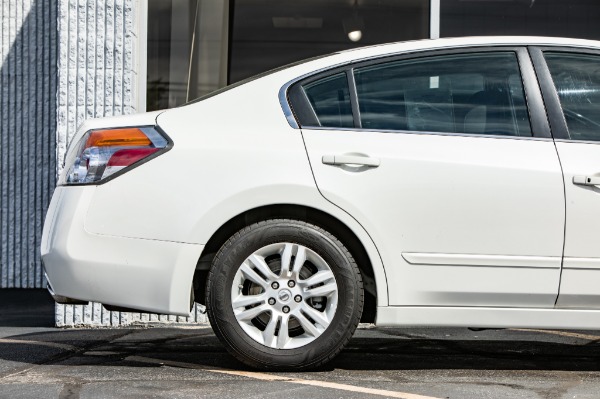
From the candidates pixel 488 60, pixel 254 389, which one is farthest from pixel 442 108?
pixel 254 389

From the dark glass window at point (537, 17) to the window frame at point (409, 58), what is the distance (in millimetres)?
3470

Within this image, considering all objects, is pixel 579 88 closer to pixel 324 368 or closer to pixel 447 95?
pixel 447 95

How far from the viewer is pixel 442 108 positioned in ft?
17.8

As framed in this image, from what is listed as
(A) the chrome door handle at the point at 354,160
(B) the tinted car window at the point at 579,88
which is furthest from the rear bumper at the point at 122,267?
(B) the tinted car window at the point at 579,88

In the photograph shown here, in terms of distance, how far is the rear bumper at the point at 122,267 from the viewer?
5.21m

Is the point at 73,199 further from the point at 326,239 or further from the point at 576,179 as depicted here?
the point at 576,179

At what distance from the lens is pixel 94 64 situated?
26.5 feet

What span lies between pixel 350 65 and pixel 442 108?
460 mm

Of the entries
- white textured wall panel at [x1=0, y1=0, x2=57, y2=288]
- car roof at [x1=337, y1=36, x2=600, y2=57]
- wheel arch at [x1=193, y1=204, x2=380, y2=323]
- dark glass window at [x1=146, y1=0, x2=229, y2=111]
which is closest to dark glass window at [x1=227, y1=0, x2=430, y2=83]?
dark glass window at [x1=146, y1=0, x2=229, y2=111]

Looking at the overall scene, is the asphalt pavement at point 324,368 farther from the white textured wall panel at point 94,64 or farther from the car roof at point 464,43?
the car roof at point 464,43

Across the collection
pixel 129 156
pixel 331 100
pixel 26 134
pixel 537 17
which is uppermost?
pixel 537 17

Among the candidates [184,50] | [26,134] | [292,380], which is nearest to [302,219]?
[292,380]

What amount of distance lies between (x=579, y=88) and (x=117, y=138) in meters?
2.11

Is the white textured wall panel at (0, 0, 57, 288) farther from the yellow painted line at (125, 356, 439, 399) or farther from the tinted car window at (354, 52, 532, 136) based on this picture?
the tinted car window at (354, 52, 532, 136)
